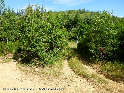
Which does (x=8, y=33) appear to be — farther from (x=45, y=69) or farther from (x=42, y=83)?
(x=42, y=83)

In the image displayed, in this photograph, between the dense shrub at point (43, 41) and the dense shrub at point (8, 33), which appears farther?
the dense shrub at point (8, 33)

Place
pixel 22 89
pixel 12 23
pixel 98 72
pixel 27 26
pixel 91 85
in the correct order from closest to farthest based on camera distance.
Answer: pixel 22 89 < pixel 91 85 < pixel 98 72 < pixel 27 26 < pixel 12 23

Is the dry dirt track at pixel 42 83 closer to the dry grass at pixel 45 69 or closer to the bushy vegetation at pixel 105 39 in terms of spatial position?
the dry grass at pixel 45 69

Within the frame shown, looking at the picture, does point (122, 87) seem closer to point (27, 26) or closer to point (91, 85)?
point (91, 85)

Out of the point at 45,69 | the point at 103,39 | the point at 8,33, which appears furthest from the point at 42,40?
the point at 8,33

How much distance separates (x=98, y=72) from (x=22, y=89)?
230 inches

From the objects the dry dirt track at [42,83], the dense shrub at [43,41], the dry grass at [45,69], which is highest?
the dense shrub at [43,41]

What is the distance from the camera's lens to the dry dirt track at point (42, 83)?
36.3 feet

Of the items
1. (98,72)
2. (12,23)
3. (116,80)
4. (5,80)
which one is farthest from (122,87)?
(12,23)

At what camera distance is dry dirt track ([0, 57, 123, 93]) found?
36.3ft

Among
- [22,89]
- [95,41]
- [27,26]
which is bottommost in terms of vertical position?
[22,89]

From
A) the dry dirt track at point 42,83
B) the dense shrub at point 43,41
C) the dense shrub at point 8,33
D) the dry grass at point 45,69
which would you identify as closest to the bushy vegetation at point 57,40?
the dense shrub at point 43,41

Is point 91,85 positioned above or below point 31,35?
below

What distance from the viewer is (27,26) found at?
1692cm
